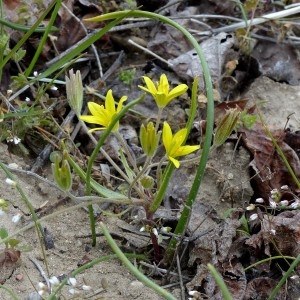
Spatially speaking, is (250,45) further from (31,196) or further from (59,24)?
(31,196)

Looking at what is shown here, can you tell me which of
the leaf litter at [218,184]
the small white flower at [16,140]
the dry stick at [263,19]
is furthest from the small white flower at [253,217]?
the dry stick at [263,19]

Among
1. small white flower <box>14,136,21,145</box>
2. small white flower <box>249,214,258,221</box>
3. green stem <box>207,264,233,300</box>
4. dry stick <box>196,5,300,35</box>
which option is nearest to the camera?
green stem <box>207,264,233,300</box>

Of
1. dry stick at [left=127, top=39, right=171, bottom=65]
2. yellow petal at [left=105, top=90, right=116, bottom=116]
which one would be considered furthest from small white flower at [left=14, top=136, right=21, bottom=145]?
dry stick at [left=127, top=39, right=171, bottom=65]

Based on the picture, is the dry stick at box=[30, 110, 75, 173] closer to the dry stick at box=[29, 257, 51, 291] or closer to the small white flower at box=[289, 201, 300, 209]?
the dry stick at box=[29, 257, 51, 291]

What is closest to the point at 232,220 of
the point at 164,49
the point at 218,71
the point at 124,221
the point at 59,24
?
the point at 124,221

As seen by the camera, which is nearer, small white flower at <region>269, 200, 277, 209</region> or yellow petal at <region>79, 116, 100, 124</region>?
yellow petal at <region>79, 116, 100, 124</region>

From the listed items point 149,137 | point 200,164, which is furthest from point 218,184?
point 149,137

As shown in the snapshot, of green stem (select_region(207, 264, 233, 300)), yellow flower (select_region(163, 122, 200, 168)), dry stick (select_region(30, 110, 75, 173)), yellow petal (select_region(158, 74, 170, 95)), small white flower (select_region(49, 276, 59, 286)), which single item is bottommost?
small white flower (select_region(49, 276, 59, 286))

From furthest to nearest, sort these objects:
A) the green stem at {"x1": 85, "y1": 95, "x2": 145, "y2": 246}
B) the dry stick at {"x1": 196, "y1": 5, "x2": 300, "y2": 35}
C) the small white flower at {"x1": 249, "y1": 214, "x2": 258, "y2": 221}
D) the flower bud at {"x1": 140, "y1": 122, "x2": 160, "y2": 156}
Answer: the dry stick at {"x1": 196, "y1": 5, "x2": 300, "y2": 35} → the small white flower at {"x1": 249, "y1": 214, "x2": 258, "y2": 221} → the flower bud at {"x1": 140, "y1": 122, "x2": 160, "y2": 156} → the green stem at {"x1": 85, "y1": 95, "x2": 145, "y2": 246}

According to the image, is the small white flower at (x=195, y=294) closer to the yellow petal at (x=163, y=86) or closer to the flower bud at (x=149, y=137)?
the flower bud at (x=149, y=137)
